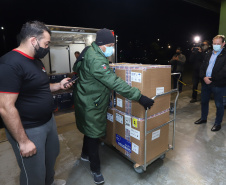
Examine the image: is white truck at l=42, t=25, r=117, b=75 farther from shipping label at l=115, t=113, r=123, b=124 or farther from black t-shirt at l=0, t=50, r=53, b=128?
black t-shirt at l=0, t=50, r=53, b=128

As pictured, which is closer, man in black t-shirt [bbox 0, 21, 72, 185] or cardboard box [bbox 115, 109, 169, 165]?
man in black t-shirt [bbox 0, 21, 72, 185]

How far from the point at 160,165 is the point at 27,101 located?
1800mm

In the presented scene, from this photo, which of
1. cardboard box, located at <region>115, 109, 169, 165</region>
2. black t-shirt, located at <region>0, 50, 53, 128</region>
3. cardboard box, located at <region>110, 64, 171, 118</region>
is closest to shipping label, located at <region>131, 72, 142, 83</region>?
cardboard box, located at <region>110, 64, 171, 118</region>

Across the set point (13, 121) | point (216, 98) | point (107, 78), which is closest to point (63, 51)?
point (107, 78)

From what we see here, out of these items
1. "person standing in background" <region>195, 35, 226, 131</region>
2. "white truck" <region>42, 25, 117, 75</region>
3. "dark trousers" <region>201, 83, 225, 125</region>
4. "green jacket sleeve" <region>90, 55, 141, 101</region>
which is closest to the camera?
"green jacket sleeve" <region>90, 55, 141, 101</region>

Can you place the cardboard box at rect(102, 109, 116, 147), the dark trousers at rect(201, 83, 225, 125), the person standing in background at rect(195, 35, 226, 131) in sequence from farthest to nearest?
the dark trousers at rect(201, 83, 225, 125), the person standing in background at rect(195, 35, 226, 131), the cardboard box at rect(102, 109, 116, 147)

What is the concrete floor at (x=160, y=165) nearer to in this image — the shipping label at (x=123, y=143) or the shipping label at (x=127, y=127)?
the shipping label at (x=123, y=143)

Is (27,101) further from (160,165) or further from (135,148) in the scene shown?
(160,165)

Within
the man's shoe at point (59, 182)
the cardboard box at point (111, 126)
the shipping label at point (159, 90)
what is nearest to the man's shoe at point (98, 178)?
the man's shoe at point (59, 182)

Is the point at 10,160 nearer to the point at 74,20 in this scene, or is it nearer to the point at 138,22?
the point at 74,20

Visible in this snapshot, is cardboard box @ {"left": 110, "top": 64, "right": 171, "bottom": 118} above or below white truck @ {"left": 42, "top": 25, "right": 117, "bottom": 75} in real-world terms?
below

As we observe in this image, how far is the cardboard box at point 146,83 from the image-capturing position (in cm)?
166

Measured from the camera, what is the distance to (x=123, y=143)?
2.03 meters

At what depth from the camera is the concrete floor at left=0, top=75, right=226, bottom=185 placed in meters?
1.86
